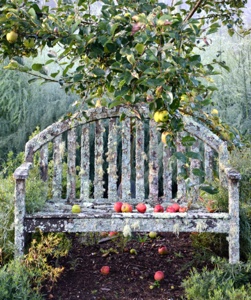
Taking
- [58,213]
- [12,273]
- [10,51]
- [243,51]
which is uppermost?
[243,51]

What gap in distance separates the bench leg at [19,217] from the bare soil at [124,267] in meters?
0.31

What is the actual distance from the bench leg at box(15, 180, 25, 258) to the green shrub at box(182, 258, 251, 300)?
0.99 metres

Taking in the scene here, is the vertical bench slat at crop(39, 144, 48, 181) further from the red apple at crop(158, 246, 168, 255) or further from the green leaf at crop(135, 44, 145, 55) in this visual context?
the green leaf at crop(135, 44, 145, 55)

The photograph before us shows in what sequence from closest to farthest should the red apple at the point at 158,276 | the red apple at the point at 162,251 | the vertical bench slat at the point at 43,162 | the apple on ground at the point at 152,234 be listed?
the red apple at the point at 158,276, the red apple at the point at 162,251, the vertical bench slat at the point at 43,162, the apple on ground at the point at 152,234

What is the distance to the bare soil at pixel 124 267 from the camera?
2.77 metres

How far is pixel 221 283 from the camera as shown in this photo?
2.58 meters

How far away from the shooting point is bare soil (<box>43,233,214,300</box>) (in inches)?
109

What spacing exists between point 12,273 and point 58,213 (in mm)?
516

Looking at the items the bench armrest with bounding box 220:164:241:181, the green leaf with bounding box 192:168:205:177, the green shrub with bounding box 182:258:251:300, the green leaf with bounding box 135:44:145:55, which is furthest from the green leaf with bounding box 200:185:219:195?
the bench armrest with bounding box 220:164:241:181

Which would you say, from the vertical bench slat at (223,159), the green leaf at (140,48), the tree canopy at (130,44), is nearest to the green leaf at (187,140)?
the tree canopy at (130,44)

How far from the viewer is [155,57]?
153 centimetres

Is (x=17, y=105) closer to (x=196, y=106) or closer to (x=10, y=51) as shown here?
(x=10, y=51)

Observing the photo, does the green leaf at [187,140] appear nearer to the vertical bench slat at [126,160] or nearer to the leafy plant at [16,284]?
the leafy plant at [16,284]

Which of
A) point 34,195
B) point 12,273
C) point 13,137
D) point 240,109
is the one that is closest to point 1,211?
point 34,195
